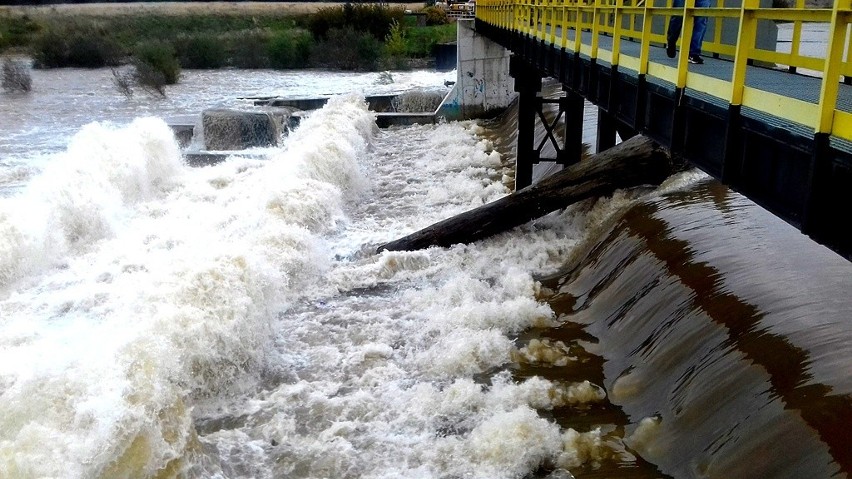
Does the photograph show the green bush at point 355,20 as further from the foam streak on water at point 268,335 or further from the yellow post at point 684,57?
the yellow post at point 684,57

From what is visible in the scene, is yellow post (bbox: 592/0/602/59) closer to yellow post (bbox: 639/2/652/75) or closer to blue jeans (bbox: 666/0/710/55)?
blue jeans (bbox: 666/0/710/55)

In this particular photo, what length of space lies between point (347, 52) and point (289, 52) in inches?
158

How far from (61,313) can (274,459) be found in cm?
508

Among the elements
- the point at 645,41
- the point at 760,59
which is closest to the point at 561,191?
the point at 645,41

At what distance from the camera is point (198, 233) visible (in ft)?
44.8

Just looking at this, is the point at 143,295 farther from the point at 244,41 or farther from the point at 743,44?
the point at 244,41

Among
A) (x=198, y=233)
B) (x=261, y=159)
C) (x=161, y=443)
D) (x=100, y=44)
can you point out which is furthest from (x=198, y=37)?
(x=161, y=443)

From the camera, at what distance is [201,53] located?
50250 millimetres

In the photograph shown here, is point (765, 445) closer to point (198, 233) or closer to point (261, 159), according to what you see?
point (198, 233)

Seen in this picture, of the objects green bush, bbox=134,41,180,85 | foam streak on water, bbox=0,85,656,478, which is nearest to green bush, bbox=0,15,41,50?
green bush, bbox=134,41,180,85

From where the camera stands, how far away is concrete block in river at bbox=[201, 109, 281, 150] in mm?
24500

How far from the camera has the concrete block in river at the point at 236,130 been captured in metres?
Result: 24.5

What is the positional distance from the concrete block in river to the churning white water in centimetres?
758

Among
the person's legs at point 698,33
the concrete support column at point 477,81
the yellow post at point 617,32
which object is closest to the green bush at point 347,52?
the concrete support column at point 477,81
